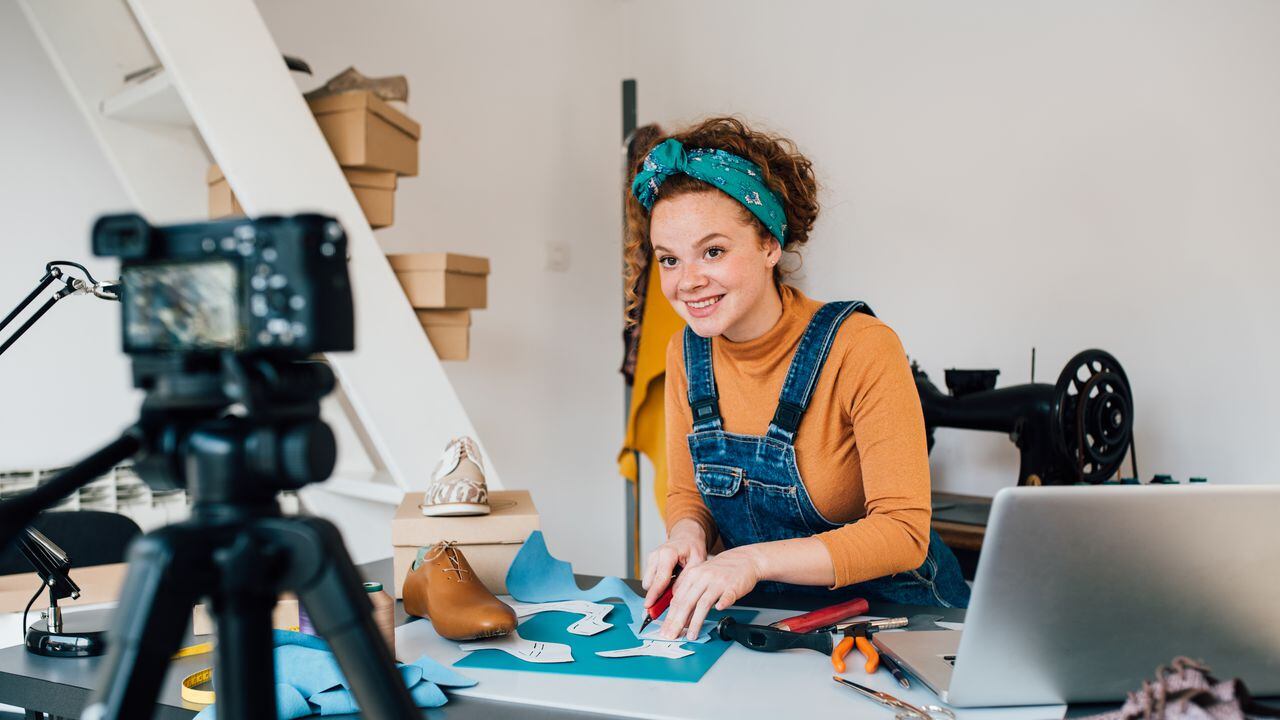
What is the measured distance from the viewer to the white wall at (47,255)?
226 centimetres

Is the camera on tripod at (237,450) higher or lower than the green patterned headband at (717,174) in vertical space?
lower

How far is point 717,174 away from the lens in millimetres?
1467

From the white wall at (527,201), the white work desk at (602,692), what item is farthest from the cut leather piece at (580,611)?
the white wall at (527,201)

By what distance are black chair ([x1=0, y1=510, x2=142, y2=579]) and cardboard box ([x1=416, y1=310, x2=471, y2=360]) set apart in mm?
717

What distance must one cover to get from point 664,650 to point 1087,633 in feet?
1.44

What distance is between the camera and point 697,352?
5.48 feet

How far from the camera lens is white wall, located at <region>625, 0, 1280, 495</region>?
2.27 metres

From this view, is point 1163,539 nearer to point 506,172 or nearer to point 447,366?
point 447,366

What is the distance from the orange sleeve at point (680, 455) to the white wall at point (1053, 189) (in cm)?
137

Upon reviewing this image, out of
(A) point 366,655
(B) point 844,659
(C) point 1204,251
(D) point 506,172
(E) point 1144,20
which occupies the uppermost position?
(E) point 1144,20

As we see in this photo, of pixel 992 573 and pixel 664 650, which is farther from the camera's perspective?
pixel 664 650

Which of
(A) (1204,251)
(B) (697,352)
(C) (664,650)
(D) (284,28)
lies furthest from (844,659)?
(D) (284,28)

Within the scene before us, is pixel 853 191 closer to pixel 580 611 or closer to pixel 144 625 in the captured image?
pixel 580 611

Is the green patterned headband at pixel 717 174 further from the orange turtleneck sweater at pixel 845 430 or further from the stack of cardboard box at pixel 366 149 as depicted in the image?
the stack of cardboard box at pixel 366 149
